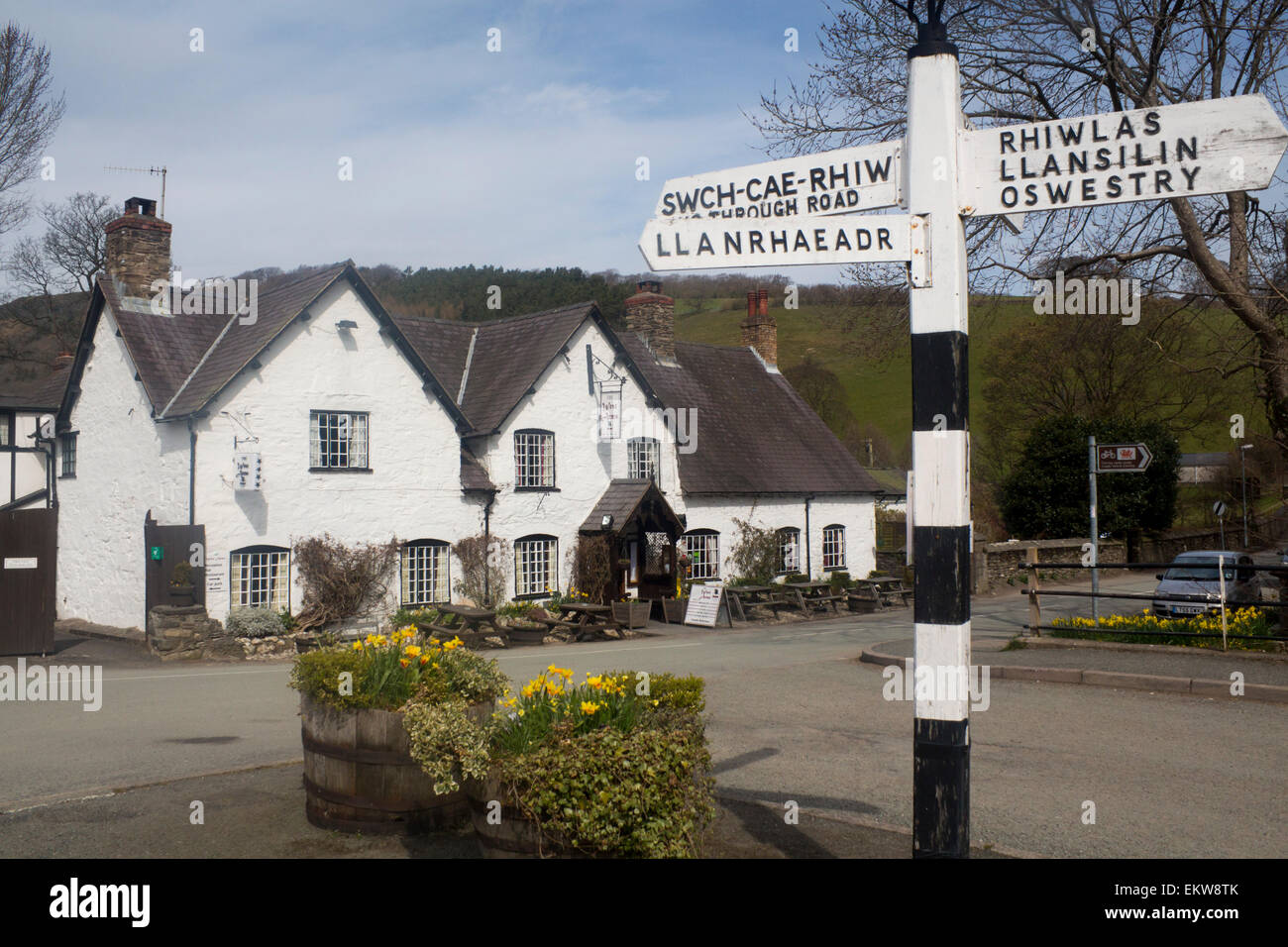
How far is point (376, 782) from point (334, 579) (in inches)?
620

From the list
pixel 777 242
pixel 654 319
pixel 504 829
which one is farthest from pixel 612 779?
pixel 654 319

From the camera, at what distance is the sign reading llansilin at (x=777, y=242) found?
156 inches

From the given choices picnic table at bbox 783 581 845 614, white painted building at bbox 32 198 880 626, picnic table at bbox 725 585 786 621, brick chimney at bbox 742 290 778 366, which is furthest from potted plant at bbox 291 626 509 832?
brick chimney at bbox 742 290 778 366

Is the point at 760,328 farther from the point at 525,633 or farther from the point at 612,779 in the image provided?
the point at 612,779

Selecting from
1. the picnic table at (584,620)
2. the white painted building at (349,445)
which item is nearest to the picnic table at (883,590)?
the white painted building at (349,445)

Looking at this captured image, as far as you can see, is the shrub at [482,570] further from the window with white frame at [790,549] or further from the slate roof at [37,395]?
the slate roof at [37,395]

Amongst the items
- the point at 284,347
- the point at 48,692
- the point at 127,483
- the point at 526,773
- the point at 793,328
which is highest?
the point at 793,328

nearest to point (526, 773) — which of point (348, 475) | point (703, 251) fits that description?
point (703, 251)

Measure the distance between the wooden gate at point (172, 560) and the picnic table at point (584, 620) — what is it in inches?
280

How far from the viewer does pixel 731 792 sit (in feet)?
24.1

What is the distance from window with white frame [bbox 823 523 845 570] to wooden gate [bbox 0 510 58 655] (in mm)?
21567

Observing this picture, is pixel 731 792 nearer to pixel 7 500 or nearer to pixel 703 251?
pixel 703 251

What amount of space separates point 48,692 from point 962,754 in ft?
46.4

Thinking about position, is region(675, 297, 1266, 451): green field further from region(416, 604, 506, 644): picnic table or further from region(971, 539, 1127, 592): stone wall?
region(416, 604, 506, 644): picnic table
